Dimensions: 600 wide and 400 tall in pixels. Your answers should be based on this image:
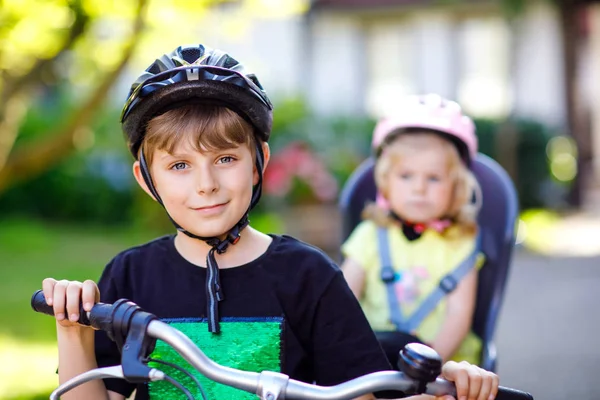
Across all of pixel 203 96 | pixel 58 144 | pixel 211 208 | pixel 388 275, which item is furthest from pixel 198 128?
pixel 58 144

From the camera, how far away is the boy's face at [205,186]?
2.39m

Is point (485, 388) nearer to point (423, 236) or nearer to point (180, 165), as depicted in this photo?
point (180, 165)

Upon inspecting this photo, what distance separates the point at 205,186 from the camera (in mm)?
2357

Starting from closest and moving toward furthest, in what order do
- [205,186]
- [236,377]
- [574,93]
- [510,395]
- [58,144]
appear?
[236,377]
[510,395]
[205,186]
[58,144]
[574,93]

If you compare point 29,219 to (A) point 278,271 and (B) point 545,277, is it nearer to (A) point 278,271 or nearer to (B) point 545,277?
(B) point 545,277

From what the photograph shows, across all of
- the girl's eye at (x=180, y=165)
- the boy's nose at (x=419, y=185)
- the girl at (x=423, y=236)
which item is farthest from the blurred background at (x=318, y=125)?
the girl's eye at (x=180, y=165)

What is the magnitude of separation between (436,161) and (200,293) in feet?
5.18

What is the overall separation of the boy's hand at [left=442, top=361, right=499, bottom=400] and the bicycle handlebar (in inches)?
1.1

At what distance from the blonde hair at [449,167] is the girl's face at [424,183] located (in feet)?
0.06

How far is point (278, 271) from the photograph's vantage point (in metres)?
2.50

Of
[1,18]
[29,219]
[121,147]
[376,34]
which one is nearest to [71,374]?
[1,18]

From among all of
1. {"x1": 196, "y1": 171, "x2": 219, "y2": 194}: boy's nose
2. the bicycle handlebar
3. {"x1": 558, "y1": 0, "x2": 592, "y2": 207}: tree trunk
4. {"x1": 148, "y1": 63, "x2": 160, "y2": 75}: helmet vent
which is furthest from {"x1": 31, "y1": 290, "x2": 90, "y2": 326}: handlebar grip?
{"x1": 558, "y1": 0, "x2": 592, "y2": 207}: tree trunk

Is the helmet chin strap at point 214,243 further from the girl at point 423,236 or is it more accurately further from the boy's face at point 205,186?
the girl at point 423,236

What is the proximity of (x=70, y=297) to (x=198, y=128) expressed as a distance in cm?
55
